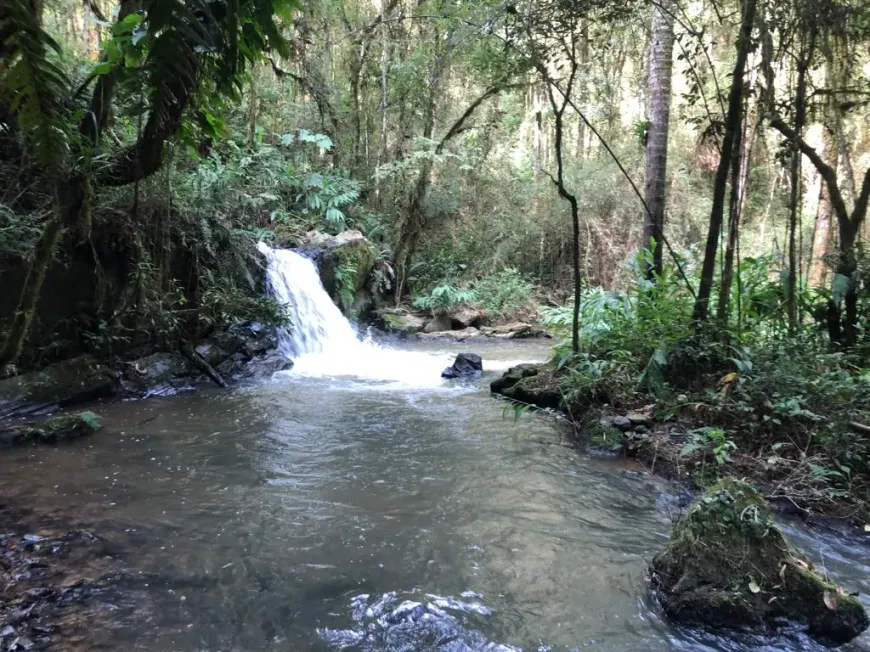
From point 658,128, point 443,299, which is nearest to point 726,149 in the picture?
point 658,128

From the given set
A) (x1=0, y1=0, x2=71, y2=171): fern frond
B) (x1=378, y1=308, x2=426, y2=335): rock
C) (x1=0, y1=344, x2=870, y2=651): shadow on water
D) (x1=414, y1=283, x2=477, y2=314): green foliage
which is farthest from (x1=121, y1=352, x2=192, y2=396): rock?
(x1=414, y1=283, x2=477, y2=314): green foliage

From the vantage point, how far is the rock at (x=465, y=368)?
9594 millimetres

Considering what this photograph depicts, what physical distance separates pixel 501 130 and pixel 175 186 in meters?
13.2

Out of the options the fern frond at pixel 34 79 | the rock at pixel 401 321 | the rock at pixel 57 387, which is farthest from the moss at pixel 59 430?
the rock at pixel 401 321

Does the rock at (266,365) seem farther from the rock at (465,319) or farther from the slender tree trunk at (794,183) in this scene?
the slender tree trunk at (794,183)

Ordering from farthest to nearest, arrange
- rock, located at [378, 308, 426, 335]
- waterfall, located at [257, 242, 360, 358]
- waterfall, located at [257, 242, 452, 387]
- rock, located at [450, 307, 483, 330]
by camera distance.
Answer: rock, located at [450, 307, 483, 330] → rock, located at [378, 308, 426, 335] → waterfall, located at [257, 242, 360, 358] → waterfall, located at [257, 242, 452, 387]

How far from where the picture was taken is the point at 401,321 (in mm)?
15305

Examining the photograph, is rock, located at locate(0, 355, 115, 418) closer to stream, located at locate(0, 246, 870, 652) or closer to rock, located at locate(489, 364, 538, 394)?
stream, located at locate(0, 246, 870, 652)

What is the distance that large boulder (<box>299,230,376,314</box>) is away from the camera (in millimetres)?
13414

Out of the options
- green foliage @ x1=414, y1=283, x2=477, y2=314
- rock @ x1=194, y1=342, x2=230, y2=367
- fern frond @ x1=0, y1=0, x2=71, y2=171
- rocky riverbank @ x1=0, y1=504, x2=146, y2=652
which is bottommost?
rocky riverbank @ x1=0, y1=504, x2=146, y2=652

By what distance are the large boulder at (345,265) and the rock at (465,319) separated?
2373 mm

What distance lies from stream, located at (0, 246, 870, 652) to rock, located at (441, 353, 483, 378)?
2.34m

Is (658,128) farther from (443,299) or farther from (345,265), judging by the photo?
→ (443,299)

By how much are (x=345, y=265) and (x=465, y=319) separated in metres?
3.92
